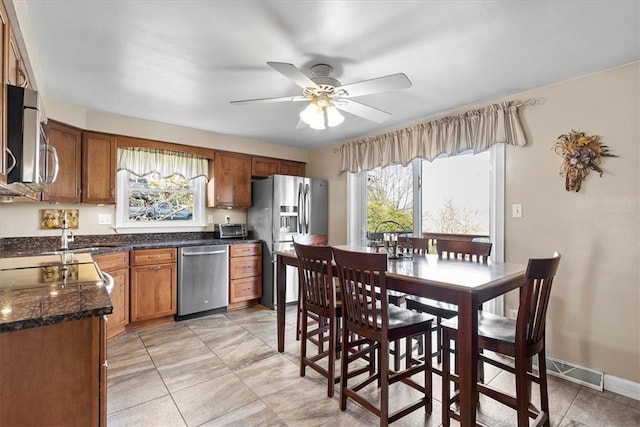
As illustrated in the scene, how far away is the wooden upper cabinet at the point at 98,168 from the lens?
330 centimetres

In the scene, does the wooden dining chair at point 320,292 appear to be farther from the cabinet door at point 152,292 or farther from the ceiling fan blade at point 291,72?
the cabinet door at point 152,292

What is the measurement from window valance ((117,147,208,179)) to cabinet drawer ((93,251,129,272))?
41.3 inches

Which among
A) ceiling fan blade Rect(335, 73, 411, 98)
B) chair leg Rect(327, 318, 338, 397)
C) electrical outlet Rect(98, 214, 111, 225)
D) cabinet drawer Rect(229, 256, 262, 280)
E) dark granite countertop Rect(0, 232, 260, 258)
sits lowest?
chair leg Rect(327, 318, 338, 397)

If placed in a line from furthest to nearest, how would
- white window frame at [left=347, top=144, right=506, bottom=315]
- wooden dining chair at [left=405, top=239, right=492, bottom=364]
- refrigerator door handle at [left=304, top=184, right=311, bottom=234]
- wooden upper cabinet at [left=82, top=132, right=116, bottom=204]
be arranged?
refrigerator door handle at [left=304, top=184, right=311, bottom=234]
wooden upper cabinet at [left=82, top=132, right=116, bottom=204]
white window frame at [left=347, top=144, right=506, bottom=315]
wooden dining chair at [left=405, top=239, right=492, bottom=364]

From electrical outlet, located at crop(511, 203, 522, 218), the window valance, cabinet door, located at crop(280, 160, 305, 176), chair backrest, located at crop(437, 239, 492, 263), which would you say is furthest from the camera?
cabinet door, located at crop(280, 160, 305, 176)

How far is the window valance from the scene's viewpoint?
3666mm

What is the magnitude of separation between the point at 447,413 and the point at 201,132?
3909 mm

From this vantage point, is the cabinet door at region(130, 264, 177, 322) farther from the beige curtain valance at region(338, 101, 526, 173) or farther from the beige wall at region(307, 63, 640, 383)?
the beige wall at region(307, 63, 640, 383)

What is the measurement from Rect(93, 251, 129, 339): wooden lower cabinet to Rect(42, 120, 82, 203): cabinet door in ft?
2.42

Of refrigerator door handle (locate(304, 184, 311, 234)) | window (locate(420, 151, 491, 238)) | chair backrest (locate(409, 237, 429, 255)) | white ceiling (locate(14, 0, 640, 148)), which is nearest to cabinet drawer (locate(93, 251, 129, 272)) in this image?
white ceiling (locate(14, 0, 640, 148))

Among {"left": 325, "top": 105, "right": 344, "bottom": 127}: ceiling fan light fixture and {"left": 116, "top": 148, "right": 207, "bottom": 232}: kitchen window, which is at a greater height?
{"left": 325, "top": 105, "right": 344, "bottom": 127}: ceiling fan light fixture

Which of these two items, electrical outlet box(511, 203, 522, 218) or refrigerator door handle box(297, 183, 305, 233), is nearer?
electrical outlet box(511, 203, 522, 218)

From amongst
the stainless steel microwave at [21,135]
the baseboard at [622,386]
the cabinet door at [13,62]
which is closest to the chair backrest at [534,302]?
the baseboard at [622,386]

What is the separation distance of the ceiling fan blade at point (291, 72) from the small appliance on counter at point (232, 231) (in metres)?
2.75
